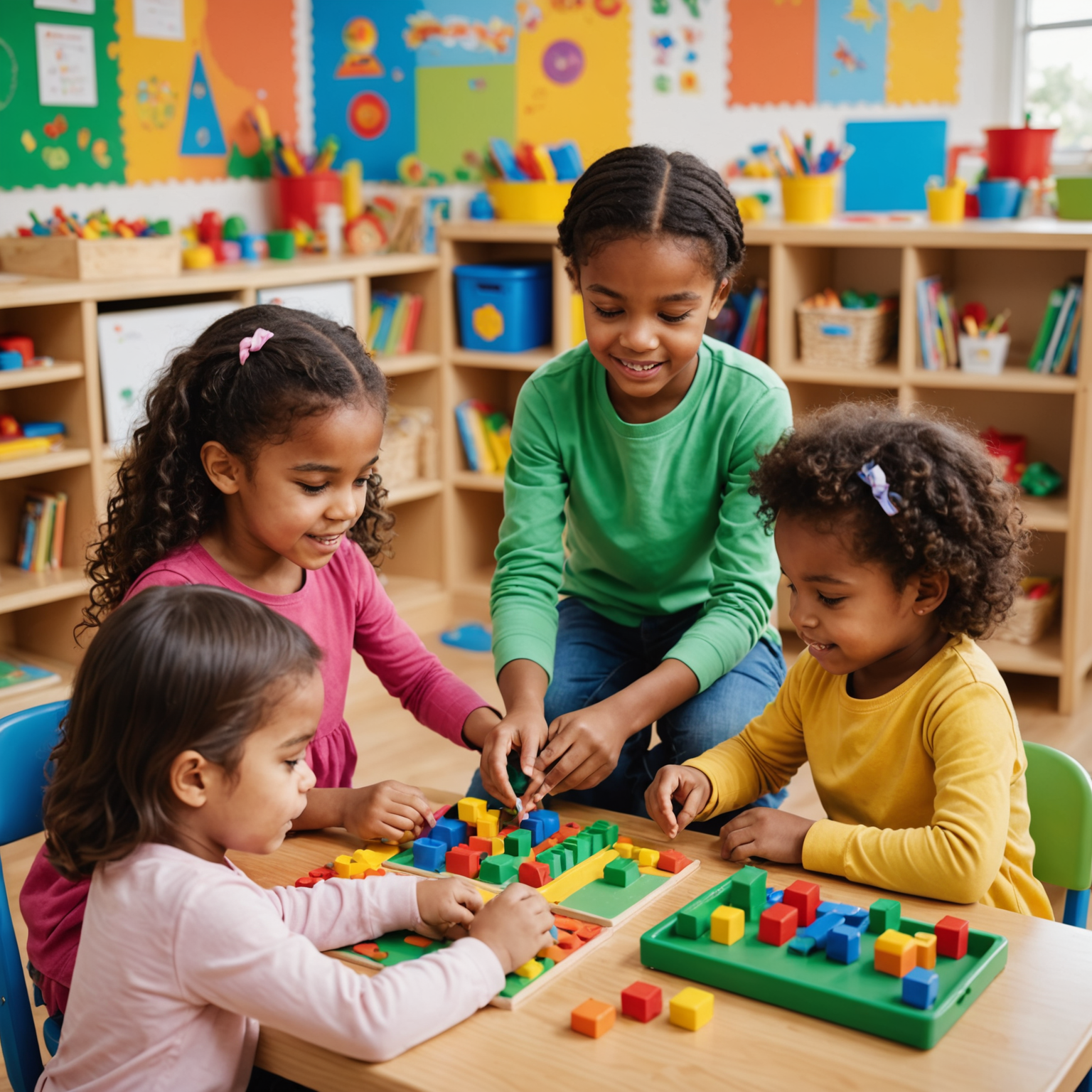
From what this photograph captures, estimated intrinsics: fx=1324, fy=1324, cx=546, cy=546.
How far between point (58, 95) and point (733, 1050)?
10.3 feet

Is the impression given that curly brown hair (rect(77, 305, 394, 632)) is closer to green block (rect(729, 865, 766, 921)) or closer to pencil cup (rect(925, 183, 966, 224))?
green block (rect(729, 865, 766, 921))

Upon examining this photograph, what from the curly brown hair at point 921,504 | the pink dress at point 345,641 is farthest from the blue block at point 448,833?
the curly brown hair at point 921,504

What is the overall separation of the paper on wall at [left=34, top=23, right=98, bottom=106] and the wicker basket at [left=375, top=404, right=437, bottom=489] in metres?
1.14

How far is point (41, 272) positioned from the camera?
2.99m

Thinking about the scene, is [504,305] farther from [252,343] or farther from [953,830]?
[953,830]

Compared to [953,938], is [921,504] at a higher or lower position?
higher

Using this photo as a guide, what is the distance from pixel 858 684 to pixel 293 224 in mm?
2912

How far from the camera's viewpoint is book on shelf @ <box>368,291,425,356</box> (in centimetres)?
371

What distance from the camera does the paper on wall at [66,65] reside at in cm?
328

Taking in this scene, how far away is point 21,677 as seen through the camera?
294 centimetres

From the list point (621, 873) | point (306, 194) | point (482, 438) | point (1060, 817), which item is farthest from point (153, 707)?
point (306, 194)

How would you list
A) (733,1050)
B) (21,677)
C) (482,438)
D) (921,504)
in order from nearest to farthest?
(733,1050) < (921,504) < (21,677) < (482,438)

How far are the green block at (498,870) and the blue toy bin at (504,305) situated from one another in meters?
2.64

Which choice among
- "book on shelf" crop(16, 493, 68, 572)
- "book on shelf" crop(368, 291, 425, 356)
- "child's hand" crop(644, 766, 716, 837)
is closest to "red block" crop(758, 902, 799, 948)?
→ "child's hand" crop(644, 766, 716, 837)
